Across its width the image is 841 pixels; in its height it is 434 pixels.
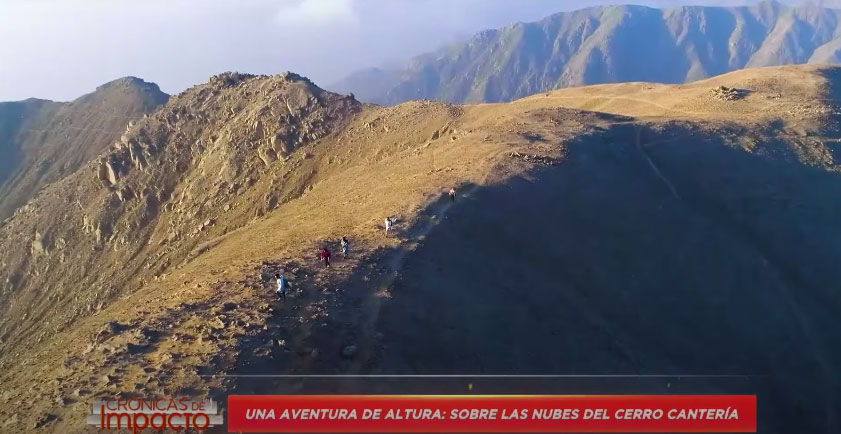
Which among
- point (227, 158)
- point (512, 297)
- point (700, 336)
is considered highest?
point (227, 158)

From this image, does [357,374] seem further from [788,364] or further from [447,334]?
[788,364]

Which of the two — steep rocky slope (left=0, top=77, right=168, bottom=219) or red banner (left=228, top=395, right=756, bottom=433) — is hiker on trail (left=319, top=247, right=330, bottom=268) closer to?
red banner (left=228, top=395, right=756, bottom=433)

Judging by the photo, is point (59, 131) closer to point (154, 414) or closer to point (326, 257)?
point (326, 257)

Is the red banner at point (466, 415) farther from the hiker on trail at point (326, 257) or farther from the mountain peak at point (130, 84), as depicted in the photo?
the mountain peak at point (130, 84)

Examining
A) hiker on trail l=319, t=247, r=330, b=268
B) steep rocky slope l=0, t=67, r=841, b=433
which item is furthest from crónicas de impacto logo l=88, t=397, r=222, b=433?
hiker on trail l=319, t=247, r=330, b=268

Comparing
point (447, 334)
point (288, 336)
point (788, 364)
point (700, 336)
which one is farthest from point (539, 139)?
point (288, 336)

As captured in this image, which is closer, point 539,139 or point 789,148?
point 539,139

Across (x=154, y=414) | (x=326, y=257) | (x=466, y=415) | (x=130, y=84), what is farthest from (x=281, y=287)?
(x=130, y=84)
